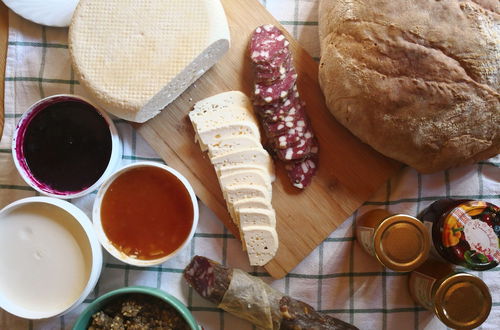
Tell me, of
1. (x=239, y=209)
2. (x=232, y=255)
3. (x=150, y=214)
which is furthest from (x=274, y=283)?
(x=150, y=214)

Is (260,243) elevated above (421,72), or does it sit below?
below

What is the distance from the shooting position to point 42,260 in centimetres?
178

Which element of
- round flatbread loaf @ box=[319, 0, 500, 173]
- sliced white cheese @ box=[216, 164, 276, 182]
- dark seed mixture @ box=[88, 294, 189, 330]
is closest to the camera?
round flatbread loaf @ box=[319, 0, 500, 173]

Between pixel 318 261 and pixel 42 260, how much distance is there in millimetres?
1066

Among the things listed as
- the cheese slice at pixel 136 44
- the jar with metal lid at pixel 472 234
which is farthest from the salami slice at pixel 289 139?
the jar with metal lid at pixel 472 234

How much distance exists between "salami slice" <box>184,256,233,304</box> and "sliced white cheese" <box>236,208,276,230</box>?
186 millimetres

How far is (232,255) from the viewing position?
1.95 m

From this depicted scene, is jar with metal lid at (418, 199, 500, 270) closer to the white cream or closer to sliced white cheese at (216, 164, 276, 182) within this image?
sliced white cheese at (216, 164, 276, 182)

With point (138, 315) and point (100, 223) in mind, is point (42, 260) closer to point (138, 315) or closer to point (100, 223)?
point (100, 223)

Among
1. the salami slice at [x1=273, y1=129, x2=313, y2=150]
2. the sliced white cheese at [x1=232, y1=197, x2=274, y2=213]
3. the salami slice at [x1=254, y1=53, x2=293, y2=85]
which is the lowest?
the sliced white cheese at [x1=232, y1=197, x2=274, y2=213]

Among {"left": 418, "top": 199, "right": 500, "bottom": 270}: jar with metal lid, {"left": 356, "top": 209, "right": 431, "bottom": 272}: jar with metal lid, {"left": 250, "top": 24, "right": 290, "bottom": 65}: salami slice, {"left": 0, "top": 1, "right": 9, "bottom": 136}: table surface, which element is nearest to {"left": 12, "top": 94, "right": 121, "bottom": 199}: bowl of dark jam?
{"left": 0, "top": 1, "right": 9, "bottom": 136}: table surface

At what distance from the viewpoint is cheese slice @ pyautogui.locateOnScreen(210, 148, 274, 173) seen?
1835 mm

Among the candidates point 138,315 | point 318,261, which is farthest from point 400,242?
point 138,315

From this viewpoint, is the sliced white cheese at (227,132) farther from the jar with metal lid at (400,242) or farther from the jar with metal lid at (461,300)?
the jar with metal lid at (461,300)
